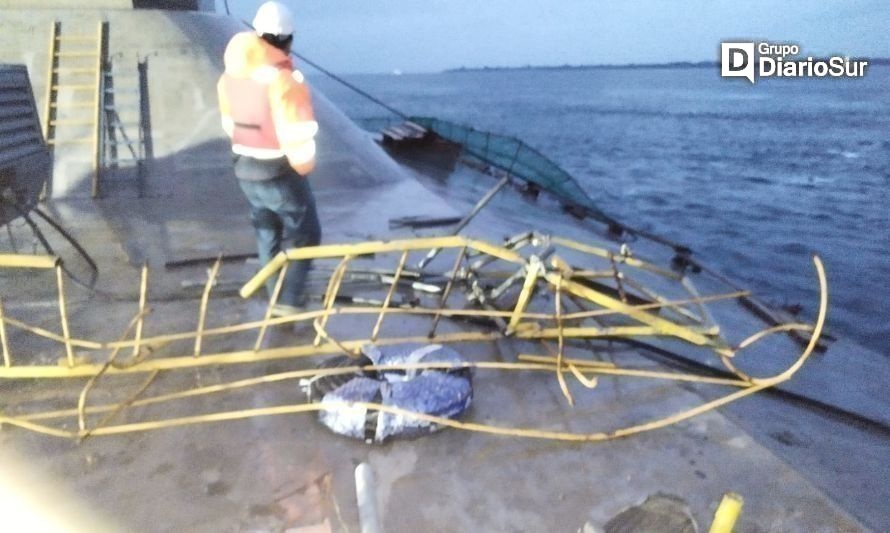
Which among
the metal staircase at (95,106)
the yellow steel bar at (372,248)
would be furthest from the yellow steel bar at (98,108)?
the yellow steel bar at (372,248)

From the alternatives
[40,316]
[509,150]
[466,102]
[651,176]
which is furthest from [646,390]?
[466,102]

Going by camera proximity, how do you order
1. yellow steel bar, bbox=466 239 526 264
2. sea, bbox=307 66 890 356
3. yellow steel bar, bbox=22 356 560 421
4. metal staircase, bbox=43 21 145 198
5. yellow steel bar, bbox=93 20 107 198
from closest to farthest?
1. yellow steel bar, bbox=22 356 560 421
2. yellow steel bar, bbox=466 239 526 264
3. yellow steel bar, bbox=93 20 107 198
4. metal staircase, bbox=43 21 145 198
5. sea, bbox=307 66 890 356

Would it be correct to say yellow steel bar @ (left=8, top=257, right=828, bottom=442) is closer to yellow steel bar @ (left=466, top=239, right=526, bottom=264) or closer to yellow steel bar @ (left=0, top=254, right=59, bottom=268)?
yellow steel bar @ (left=0, top=254, right=59, bottom=268)

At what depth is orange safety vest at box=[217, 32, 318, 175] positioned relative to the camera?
192 inches

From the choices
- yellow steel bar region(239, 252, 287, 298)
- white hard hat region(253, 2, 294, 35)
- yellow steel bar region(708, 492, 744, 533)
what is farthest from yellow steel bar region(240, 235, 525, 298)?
yellow steel bar region(708, 492, 744, 533)

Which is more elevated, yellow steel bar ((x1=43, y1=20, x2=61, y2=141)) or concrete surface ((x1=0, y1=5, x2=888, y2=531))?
yellow steel bar ((x1=43, y1=20, x2=61, y2=141))

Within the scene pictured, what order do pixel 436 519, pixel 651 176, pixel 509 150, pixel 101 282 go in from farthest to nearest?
pixel 651 176, pixel 509 150, pixel 101 282, pixel 436 519

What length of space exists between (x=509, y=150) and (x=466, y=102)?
88032mm

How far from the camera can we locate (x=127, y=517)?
3467 mm

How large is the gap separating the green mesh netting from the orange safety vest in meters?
11.6

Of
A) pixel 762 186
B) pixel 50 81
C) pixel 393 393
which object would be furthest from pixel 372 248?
pixel 762 186

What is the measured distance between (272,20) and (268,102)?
589 millimetres

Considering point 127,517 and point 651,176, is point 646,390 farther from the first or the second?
point 651,176

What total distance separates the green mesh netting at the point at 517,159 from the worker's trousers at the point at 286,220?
11.2 metres
